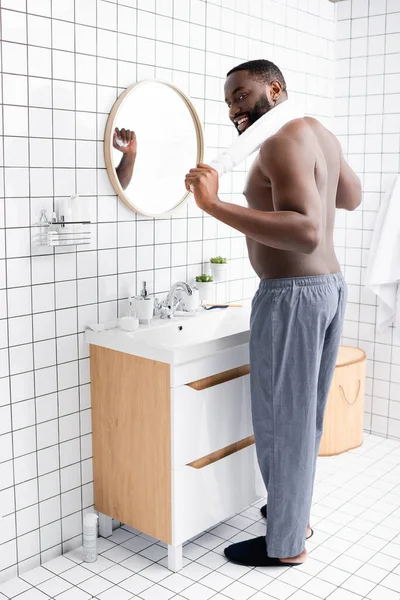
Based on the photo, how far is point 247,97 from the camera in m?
2.15

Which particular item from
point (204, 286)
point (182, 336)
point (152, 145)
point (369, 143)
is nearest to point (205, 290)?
point (204, 286)

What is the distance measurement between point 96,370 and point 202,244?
77cm

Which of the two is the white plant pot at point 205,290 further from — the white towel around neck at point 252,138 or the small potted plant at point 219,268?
the white towel around neck at point 252,138

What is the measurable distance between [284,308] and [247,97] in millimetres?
671

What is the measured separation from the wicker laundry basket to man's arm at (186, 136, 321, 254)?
4.23 ft

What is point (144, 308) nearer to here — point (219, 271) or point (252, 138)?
point (219, 271)

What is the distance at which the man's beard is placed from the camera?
7.05ft

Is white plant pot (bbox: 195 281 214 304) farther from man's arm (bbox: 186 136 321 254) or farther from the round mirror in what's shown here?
man's arm (bbox: 186 136 321 254)

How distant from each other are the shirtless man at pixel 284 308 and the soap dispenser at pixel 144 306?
44 cm

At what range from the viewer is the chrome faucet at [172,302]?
260 cm

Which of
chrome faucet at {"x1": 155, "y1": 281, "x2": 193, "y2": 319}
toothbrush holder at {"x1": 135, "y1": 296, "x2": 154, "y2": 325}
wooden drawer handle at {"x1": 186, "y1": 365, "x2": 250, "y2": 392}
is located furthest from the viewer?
chrome faucet at {"x1": 155, "y1": 281, "x2": 193, "y2": 319}

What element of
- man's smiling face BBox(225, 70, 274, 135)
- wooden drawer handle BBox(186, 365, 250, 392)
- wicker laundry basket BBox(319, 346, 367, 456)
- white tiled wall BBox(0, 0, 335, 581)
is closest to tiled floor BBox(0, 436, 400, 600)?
white tiled wall BBox(0, 0, 335, 581)

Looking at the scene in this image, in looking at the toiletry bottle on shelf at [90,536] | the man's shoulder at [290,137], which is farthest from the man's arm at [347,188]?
the toiletry bottle on shelf at [90,536]

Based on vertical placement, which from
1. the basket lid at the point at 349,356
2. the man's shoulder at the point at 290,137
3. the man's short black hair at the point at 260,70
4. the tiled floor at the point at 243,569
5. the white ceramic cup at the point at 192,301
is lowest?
the tiled floor at the point at 243,569
